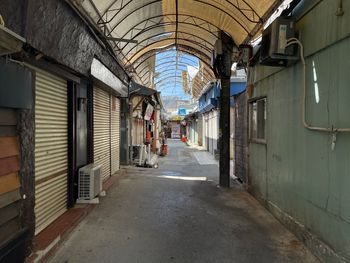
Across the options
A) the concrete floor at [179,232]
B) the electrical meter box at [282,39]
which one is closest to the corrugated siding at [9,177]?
the concrete floor at [179,232]

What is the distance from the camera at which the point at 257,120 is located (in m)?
7.39

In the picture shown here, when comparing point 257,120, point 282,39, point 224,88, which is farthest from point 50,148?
point 224,88

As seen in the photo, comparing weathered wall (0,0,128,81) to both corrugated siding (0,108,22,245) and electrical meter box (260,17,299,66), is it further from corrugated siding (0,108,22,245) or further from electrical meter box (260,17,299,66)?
electrical meter box (260,17,299,66)

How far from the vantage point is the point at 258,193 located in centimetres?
704

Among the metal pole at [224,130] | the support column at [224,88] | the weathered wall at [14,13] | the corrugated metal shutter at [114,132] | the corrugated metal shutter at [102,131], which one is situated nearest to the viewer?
the weathered wall at [14,13]

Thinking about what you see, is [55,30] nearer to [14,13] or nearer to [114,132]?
[14,13]

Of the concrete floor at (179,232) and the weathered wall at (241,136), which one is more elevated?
the weathered wall at (241,136)

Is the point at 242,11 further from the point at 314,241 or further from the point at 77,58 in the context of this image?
the point at 314,241

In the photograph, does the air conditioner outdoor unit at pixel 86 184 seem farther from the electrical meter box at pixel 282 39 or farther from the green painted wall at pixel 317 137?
the electrical meter box at pixel 282 39

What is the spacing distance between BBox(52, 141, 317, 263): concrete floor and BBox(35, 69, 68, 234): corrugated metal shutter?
1.79ft

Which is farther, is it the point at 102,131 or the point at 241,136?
the point at 241,136

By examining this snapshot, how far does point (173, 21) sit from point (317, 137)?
24.5 ft

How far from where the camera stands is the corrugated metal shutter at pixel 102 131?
800cm

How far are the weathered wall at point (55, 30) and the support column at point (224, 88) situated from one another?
11.5 ft
